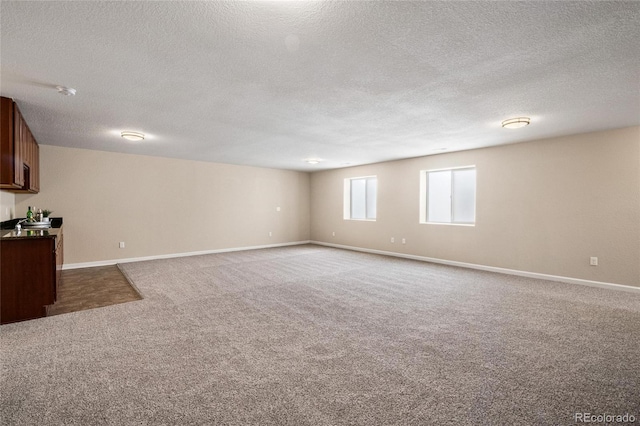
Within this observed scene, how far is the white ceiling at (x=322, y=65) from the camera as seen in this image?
1.78 m

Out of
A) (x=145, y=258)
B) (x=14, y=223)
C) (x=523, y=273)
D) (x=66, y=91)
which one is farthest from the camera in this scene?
(x=145, y=258)

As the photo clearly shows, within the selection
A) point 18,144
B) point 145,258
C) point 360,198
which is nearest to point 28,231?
point 18,144

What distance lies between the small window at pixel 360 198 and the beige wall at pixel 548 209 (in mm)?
1305

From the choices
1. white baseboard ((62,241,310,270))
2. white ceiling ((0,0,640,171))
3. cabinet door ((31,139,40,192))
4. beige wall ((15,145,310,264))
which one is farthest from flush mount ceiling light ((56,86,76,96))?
white baseboard ((62,241,310,270))

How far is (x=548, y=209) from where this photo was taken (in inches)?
195

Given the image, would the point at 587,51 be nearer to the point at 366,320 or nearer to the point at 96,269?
the point at 366,320

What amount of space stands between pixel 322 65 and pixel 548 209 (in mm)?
4790

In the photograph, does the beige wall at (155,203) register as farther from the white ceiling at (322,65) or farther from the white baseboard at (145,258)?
the white ceiling at (322,65)

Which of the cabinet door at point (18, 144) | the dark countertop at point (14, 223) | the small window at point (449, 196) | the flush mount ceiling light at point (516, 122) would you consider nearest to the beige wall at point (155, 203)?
the dark countertop at point (14, 223)

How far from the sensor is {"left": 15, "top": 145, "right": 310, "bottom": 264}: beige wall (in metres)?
5.75

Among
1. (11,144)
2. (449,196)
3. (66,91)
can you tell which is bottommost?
(449,196)

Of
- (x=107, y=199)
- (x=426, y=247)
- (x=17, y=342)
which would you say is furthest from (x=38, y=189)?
(x=426, y=247)

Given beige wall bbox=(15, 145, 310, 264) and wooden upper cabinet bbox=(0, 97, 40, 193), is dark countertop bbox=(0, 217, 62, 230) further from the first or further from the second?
wooden upper cabinet bbox=(0, 97, 40, 193)

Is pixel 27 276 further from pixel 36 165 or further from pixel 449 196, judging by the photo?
pixel 449 196
